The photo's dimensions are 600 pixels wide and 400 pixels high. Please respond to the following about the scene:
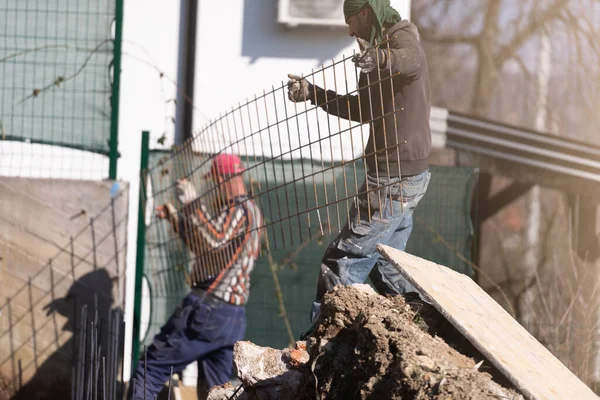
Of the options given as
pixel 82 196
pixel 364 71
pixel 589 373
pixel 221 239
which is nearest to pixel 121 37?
pixel 82 196

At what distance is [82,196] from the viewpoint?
737 cm

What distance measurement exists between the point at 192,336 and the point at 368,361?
9.22 feet

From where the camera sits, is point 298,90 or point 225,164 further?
point 225,164

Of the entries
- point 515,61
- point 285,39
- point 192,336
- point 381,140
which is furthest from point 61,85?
point 515,61

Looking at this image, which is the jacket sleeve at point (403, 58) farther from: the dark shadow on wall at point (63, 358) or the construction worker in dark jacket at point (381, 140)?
the dark shadow on wall at point (63, 358)

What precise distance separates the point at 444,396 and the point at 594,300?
4731 mm

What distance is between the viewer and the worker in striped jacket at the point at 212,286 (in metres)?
6.09

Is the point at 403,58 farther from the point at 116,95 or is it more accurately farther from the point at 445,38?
the point at 445,38

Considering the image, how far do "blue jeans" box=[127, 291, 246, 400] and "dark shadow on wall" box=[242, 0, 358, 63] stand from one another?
8.04 feet

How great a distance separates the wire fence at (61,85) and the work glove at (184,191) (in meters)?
1.35

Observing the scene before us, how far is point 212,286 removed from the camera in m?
6.28

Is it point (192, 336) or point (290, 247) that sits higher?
point (290, 247)

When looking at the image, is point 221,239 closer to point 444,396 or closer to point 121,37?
point 121,37

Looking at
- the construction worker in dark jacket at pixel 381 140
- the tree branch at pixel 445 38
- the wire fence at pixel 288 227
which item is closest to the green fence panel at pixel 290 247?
the wire fence at pixel 288 227
